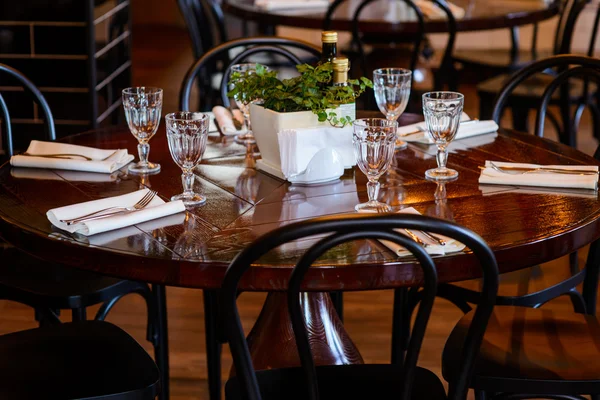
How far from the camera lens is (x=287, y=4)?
149 inches

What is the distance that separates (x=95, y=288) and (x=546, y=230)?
0.99m

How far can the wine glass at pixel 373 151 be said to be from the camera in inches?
59.2

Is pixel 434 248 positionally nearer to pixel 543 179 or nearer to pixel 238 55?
pixel 543 179

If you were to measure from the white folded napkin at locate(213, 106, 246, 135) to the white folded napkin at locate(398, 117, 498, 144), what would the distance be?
38cm

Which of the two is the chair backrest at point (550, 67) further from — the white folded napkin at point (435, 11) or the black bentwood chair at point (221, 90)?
the white folded napkin at point (435, 11)

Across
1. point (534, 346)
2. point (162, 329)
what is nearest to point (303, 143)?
point (534, 346)

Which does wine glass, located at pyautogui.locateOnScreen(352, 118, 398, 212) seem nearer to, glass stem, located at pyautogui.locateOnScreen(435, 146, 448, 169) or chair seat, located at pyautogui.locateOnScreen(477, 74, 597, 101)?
glass stem, located at pyautogui.locateOnScreen(435, 146, 448, 169)

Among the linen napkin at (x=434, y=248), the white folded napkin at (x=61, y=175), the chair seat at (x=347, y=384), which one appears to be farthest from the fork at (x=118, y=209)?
the linen napkin at (x=434, y=248)

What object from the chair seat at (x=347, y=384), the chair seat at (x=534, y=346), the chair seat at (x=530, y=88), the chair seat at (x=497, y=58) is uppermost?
the chair seat at (x=497, y=58)

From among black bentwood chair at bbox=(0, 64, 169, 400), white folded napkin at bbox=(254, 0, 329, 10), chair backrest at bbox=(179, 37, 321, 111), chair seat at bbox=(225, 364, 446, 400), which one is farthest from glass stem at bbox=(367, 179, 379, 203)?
white folded napkin at bbox=(254, 0, 329, 10)

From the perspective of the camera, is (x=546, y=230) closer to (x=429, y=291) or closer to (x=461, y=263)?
(x=461, y=263)

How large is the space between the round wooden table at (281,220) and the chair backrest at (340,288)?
0.10 meters

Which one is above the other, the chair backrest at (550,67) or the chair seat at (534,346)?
the chair backrest at (550,67)

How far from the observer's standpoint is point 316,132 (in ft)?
5.50
